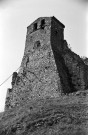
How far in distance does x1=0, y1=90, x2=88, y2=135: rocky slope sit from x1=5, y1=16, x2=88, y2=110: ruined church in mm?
3743

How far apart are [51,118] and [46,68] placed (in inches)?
367

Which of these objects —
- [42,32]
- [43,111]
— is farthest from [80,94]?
[42,32]

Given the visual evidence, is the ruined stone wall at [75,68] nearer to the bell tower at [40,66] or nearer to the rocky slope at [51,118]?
the bell tower at [40,66]

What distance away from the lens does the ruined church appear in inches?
944

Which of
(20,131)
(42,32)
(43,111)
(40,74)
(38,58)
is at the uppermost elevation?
(42,32)

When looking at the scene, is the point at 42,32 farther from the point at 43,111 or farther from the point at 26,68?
the point at 43,111

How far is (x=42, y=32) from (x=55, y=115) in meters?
13.2

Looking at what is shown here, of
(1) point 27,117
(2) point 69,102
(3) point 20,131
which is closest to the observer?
(3) point 20,131

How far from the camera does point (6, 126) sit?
17500 millimetres

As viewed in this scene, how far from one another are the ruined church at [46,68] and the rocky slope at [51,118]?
3.74m

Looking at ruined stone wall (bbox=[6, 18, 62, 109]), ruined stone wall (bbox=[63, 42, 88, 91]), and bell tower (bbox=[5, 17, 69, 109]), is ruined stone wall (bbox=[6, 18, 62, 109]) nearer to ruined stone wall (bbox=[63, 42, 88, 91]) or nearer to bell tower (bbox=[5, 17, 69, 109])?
bell tower (bbox=[5, 17, 69, 109])

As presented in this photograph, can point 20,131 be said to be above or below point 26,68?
below

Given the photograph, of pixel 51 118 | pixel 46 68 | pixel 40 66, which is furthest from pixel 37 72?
pixel 51 118

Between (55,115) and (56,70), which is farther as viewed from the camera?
(56,70)
